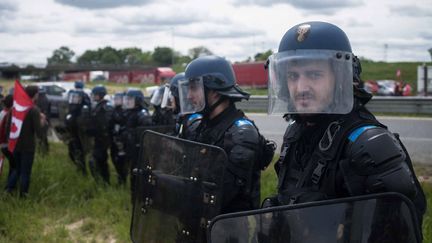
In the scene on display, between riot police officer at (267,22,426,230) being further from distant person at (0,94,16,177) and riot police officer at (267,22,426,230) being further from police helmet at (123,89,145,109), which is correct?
distant person at (0,94,16,177)

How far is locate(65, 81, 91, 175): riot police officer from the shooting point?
27.8ft

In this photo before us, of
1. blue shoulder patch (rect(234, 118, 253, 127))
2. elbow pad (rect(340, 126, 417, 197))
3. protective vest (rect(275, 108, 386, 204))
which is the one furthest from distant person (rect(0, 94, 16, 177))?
elbow pad (rect(340, 126, 417, 197))

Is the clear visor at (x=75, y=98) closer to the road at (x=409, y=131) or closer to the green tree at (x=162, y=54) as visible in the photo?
the road at (x=409, y=131)

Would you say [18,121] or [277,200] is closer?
[277,200]

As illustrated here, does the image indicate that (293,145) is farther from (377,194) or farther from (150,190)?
(150,190)

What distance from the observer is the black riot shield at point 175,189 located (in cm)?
232

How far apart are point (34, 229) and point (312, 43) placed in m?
4.42

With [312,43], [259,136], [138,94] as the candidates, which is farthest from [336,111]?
[138,94]

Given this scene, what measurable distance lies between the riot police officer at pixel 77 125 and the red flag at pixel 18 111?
1.58 meters

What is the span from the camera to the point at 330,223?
4.80 ft

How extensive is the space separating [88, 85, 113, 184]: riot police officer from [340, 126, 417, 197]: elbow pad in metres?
6.05

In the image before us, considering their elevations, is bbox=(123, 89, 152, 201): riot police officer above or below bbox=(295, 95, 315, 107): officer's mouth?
below

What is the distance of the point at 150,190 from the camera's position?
8.58ft

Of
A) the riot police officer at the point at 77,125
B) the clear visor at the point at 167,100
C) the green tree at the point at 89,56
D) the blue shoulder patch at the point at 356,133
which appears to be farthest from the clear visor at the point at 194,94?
the green tree at the point at 89,56
